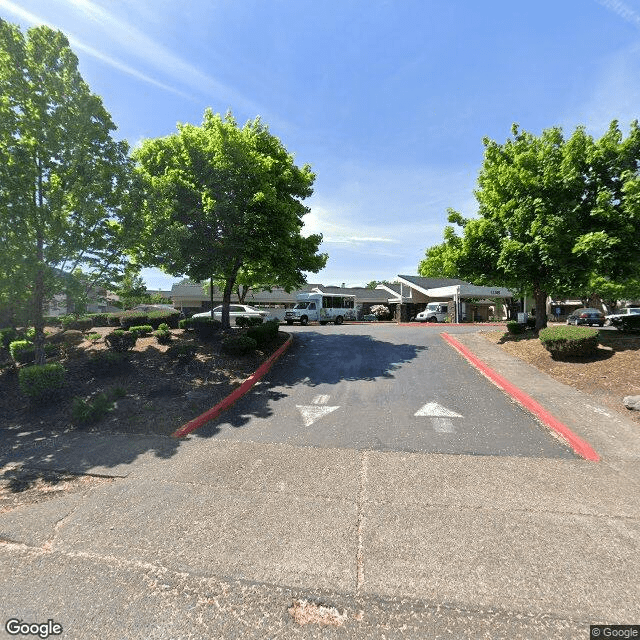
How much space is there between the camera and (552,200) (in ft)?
43.5

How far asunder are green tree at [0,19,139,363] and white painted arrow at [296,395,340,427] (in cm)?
704

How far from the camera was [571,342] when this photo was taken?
10430 millimetres

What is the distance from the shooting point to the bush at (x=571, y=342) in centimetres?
1034

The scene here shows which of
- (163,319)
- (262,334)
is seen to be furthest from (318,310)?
(262,334)

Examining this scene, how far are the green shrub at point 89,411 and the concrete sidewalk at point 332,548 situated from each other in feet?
4.92

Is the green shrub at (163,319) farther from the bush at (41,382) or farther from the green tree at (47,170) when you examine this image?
the bush at (41,382)

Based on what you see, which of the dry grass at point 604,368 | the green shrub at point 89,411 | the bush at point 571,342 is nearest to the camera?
the green shrub at point 89,411

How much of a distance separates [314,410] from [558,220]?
11.6m

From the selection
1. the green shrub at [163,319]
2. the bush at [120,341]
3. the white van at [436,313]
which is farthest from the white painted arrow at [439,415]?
the white van at [436,313]

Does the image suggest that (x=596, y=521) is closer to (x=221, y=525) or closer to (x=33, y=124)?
(x=221, y=525)

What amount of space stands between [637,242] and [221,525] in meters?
16.2

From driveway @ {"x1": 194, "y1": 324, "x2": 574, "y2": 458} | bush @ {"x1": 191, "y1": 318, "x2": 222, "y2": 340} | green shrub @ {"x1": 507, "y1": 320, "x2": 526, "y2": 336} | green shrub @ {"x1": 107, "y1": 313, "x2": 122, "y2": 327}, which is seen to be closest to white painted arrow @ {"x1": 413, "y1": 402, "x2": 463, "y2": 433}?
driveway @ {"x1": 194, "y1": 324, "x2": 574, "y2": 458}

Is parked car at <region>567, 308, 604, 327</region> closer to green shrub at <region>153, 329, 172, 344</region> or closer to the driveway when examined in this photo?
the driveway

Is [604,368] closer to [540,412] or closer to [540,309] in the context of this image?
[540,412]
